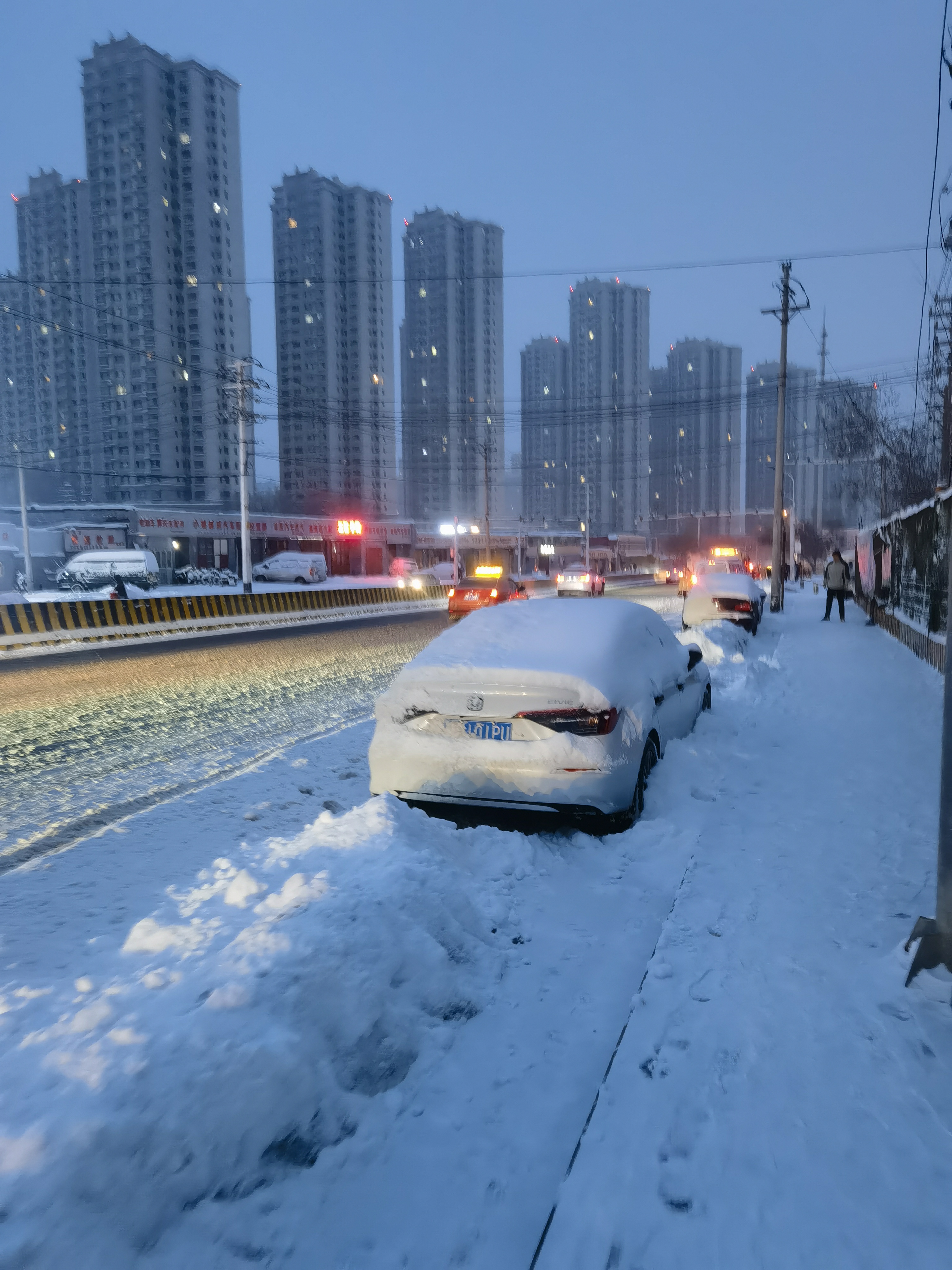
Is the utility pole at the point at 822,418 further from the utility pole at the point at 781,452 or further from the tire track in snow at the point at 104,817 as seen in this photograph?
the tire track in snow at the point at 104,817

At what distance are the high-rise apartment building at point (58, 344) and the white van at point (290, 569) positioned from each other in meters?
39.1

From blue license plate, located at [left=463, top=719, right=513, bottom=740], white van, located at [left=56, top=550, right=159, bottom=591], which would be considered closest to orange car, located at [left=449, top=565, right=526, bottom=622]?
white van, located at [left=56, top=550, right=159, bottom=591]

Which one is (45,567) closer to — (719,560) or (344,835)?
(719,560)

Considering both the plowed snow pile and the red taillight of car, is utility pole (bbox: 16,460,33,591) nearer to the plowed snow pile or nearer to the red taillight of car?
the red taillight of car

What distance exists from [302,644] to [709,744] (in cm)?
1259

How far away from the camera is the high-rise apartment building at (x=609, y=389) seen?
10281 centimetres

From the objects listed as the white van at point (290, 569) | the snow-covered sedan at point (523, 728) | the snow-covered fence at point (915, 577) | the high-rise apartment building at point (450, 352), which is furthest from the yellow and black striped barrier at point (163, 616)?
the high-rise apartment building at point (450, 352)

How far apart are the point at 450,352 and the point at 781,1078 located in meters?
102

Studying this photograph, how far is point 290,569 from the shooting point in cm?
5038

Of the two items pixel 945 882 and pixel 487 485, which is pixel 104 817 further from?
pixel 487 485

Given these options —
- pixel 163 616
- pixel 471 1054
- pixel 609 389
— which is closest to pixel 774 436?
pixel 609 389

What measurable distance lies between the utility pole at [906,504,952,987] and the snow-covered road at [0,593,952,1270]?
0.35ft

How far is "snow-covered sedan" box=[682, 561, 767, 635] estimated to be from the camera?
18.2m

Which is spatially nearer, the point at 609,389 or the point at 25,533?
the point at 25,533
